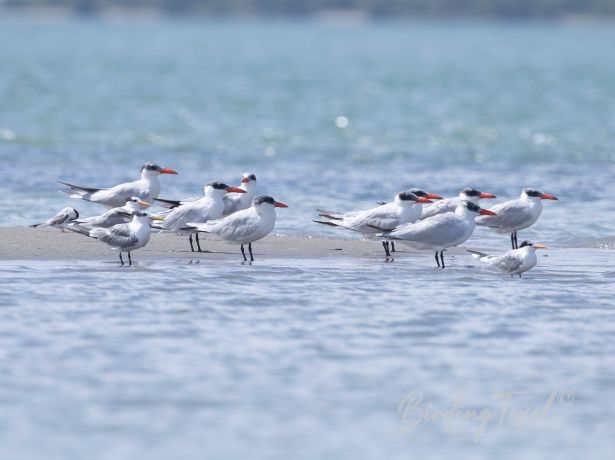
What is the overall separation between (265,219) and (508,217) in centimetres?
263

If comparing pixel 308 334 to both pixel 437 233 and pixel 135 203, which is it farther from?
pixel 135 203

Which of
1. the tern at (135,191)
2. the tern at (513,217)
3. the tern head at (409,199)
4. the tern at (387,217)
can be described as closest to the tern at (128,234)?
the tern at (387,217)

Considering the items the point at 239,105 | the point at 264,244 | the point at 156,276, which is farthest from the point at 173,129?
the point at 156,276

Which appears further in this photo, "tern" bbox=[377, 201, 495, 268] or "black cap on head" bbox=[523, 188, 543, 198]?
"black cap on head" bbox=[523, 188, 543, 198]

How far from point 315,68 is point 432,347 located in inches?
2611

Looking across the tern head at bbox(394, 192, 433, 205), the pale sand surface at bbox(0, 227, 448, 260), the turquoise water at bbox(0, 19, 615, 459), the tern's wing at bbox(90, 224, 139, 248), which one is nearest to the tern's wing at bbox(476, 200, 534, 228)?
the pale sand surface at bbox(0, 227, 448, 260)

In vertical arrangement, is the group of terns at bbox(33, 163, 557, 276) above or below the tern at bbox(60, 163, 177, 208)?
below

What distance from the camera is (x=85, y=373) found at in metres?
9.41

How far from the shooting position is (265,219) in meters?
13.8

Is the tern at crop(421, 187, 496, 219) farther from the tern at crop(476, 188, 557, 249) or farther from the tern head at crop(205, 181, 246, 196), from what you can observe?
the tern head at crop(205, 181, 246, 196)

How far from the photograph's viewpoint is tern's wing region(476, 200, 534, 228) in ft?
49.1

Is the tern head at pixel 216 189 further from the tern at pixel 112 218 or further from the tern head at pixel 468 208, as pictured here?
the tern head at pixel 468 208

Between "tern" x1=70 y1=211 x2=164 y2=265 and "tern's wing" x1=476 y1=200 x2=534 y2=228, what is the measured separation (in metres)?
3.45

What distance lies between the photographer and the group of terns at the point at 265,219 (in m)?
13.4
